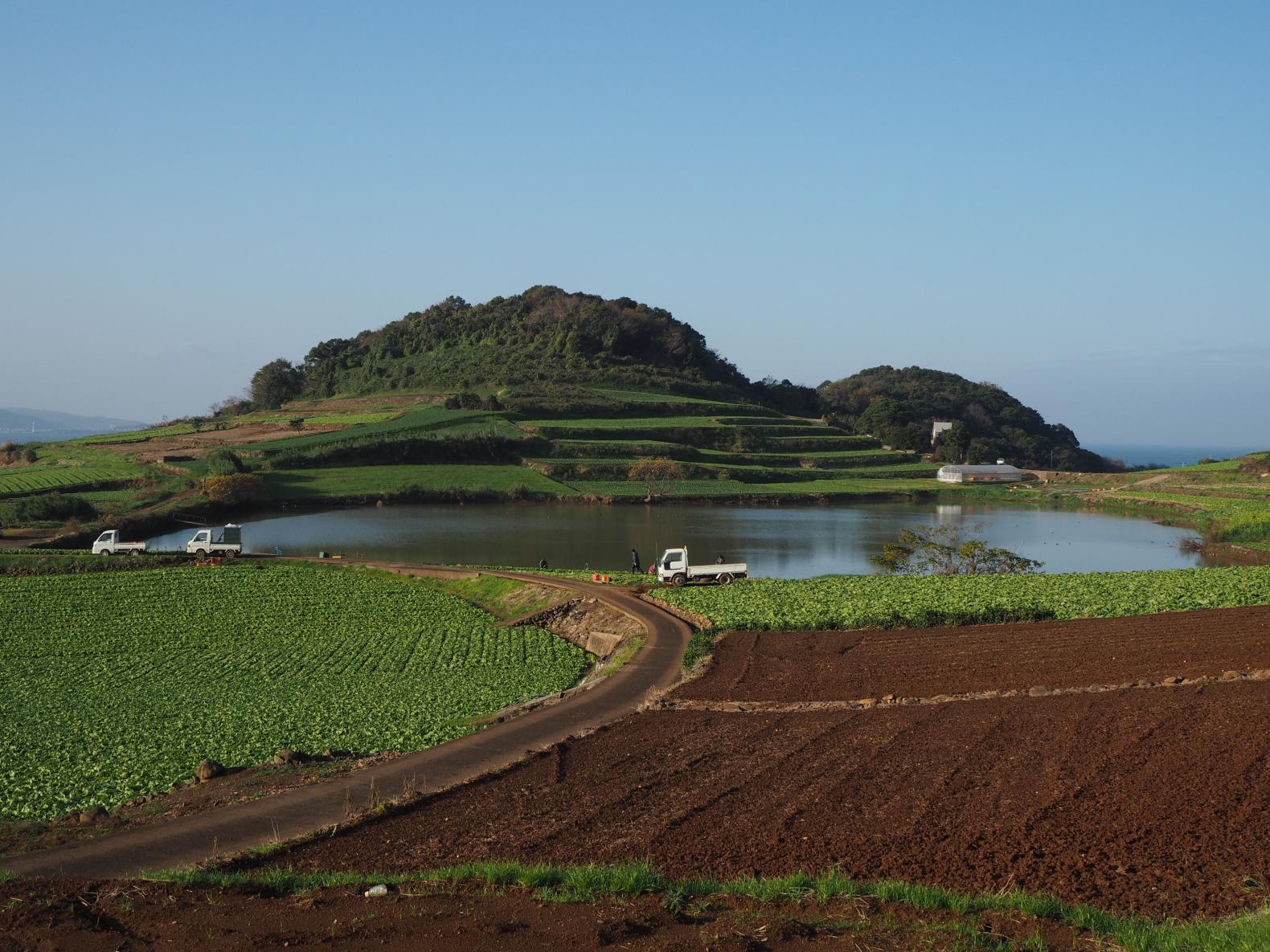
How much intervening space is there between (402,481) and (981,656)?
7078cm

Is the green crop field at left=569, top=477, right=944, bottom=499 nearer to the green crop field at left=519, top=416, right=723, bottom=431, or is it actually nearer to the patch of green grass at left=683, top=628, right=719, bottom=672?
the green crop field at left=519, top=416, right=723, bottom=431

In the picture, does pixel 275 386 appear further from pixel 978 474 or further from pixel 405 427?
pixel 978 474

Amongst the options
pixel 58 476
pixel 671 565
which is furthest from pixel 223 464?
pixel 671 565

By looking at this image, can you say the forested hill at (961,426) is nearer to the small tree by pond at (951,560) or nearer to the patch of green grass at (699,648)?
the small tree by pond at (951,560)

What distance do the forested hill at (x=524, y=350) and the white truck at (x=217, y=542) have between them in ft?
270

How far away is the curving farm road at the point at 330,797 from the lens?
40.0 feet

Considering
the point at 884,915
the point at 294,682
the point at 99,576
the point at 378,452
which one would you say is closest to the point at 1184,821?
the point at 884,915

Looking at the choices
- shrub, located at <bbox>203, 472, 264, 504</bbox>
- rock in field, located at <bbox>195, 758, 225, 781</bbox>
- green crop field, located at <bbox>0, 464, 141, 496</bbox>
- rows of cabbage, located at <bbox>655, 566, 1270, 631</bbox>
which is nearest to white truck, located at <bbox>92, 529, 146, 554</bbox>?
green crop field, located at <bbox>0, 464, 141, 496</bbox>

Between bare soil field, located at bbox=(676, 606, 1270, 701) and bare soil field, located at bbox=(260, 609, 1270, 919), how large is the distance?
2119 mm

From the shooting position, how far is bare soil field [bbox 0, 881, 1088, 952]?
862cm

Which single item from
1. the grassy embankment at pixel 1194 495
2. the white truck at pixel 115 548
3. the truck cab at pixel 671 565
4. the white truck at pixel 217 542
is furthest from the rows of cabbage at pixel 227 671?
the grassy embankment at pixel 1194 495

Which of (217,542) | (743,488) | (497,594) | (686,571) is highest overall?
(743,488)

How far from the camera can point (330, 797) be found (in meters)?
14.9

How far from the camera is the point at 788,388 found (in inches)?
6781
